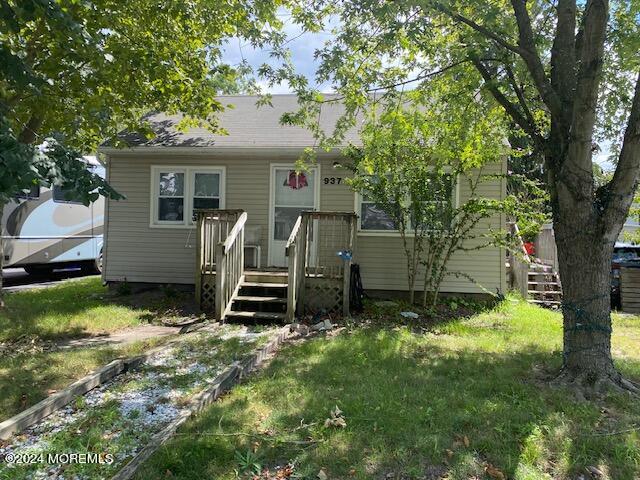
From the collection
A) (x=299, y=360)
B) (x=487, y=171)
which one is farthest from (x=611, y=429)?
(x=487, y=171)

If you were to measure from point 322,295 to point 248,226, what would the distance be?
252 cm

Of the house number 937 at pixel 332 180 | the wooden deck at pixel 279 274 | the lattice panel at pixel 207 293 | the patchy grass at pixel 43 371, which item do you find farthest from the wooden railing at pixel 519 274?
the patchy grass at pixel 43 371

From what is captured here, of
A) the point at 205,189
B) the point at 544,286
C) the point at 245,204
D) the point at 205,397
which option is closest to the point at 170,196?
the point at 205,189

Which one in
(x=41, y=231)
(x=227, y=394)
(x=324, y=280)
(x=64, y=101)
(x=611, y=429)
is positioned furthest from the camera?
(x=41, y=231)

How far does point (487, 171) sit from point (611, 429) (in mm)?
6214

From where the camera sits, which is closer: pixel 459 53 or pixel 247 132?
pixel 459 53

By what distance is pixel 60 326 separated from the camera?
22.1ft

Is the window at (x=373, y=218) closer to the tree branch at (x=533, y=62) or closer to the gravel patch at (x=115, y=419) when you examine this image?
the gravel patch at (x=115, y=419)

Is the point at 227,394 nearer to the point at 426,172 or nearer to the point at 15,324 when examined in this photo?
the point at 15,324

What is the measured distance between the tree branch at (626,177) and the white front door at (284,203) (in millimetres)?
6047

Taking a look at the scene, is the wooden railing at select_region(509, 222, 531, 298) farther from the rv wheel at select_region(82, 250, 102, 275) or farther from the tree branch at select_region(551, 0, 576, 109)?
the rv wheel at select_region(82, 250, 102, 275)

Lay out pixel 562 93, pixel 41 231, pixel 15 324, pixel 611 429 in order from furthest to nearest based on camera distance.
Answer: pixel 41 231, pixel 15 324, pixel 562 93, pixel 611 429

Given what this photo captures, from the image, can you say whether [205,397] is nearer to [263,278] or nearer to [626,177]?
[263,278]

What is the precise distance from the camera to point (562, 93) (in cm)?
458
